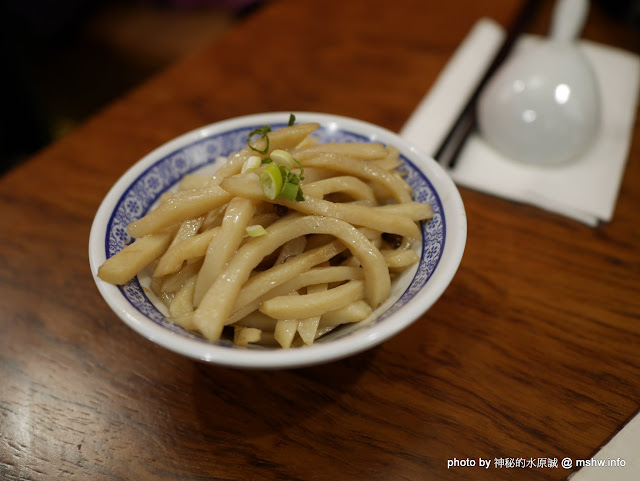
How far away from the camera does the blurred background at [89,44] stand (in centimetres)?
301

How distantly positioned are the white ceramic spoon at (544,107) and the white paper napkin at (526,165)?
52 mm

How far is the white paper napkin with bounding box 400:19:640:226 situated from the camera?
1.51 meters

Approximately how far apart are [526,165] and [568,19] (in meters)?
0.60

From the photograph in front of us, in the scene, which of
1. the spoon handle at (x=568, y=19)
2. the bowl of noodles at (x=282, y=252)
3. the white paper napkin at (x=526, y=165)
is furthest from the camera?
the spoon handle at (x=568, y=19)

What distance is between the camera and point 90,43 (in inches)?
126

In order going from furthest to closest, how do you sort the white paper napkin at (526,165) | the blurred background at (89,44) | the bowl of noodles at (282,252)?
1. the blurred background at (89,44)
2. the white paper napkin at (526,165)
3. the bowl of noodles at (282,252)

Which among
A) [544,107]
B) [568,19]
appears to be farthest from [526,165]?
[568,19]

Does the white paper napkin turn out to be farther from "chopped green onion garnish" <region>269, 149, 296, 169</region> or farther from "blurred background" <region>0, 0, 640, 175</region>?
"blurred background" <region>0, 0, 640, 175</region>

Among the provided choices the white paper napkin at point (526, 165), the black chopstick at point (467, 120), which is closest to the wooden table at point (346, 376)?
the white paper napkin at point (526, 165)

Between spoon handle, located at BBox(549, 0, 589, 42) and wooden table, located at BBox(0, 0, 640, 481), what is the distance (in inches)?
22.7

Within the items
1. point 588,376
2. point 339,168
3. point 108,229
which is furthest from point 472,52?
point 108,229

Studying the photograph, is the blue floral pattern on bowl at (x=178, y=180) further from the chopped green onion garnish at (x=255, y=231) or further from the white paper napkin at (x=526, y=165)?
the white paper napkin at (x=526, y=165)

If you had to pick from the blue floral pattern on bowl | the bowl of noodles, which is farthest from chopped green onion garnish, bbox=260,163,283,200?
the blue floral pattern on bowl

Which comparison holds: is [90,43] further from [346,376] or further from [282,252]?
[346,376]
